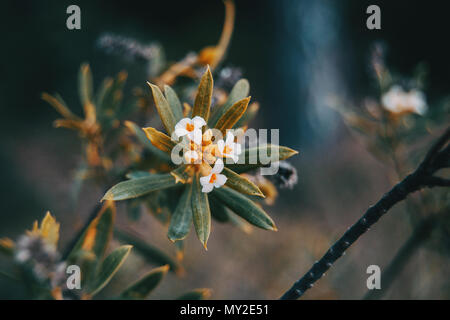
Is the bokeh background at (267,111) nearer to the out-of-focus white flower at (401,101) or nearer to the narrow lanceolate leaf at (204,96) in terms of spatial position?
the out-of-focus white flower at (401,101)

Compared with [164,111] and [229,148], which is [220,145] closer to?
[229,148]

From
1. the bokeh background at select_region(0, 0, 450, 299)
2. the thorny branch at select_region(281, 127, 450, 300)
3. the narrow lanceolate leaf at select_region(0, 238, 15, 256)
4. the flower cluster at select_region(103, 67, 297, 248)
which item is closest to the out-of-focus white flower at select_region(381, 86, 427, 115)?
the bokeh background at select_region(0, 0, 450, 299)

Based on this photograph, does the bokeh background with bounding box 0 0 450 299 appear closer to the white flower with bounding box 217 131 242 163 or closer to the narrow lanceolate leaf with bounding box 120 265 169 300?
the narrow lanceolate leaf with bounding box 120 265 169 300

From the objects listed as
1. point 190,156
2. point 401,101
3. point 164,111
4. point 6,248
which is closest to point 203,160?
point 190,156

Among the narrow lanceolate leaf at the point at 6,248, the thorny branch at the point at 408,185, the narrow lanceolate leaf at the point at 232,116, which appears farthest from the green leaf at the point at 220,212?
the narrow lanceolate leaf at the point at 6,248

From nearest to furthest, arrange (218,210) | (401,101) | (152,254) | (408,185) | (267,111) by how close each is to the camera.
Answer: (408,185) → (218,210) → (152,254) → (401,101) → (267,111)

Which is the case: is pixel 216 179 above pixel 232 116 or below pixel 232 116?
below

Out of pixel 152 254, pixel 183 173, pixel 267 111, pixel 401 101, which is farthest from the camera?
pixel 267 111
